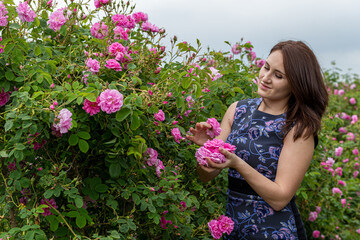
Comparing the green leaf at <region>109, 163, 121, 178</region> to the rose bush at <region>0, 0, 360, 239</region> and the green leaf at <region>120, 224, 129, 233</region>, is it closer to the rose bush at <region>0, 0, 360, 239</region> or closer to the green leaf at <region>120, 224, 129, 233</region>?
the rose bush at <region>0, 0, 360, 239</region>

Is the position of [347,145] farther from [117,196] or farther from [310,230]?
[117,196]

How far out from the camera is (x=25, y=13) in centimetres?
230

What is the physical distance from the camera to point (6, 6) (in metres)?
2.27

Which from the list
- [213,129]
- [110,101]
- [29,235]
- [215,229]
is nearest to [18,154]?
[29,235]

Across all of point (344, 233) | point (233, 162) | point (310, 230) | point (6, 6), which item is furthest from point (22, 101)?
point (344, 233)

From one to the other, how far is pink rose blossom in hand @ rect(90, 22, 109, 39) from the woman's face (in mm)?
871

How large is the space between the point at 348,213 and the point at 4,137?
523cm

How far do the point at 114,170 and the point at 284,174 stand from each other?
0.80 metres

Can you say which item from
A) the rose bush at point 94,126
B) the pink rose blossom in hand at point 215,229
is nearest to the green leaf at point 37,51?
the rose bush at point 94,126

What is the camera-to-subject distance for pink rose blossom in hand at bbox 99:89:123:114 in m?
1.87

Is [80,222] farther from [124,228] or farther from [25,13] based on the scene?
[25,13]

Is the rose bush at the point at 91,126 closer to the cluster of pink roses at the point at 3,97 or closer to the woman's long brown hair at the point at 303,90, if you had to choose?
the cluster of pink roses at the point at 3,97

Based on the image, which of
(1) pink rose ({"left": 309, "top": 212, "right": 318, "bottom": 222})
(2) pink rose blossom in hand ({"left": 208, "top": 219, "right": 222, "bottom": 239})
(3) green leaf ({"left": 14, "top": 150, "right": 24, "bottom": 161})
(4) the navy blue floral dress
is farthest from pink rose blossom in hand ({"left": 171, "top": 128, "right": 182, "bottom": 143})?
(1) pink rose ({"left": 309, "top": 212, "right": 318, "bottom": 222})

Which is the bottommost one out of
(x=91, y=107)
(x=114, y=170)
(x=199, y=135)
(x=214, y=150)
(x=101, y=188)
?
(x=101, y=188)
